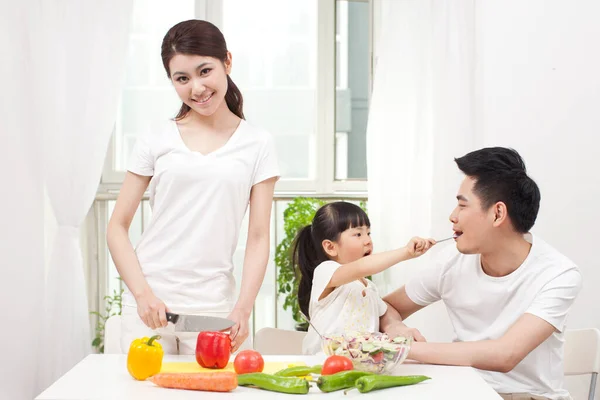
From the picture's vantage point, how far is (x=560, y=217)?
3.40 m

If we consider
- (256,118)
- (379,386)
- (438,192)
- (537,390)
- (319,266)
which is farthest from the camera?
(256,118)

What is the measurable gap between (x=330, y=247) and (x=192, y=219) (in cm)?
63

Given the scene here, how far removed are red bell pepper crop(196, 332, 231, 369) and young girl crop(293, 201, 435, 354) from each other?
1.47ft

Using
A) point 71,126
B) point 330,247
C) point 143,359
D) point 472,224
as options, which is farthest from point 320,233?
point 71,126

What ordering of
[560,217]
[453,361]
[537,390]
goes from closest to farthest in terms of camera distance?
[453,361], [537,390], [560,217]

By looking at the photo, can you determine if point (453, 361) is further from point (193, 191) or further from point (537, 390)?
point (193, 191)

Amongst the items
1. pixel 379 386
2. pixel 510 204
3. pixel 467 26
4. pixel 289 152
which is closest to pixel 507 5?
pixel 467 26

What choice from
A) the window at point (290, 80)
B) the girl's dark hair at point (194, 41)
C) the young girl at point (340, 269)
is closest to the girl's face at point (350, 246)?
the young girl at point (340, 269)

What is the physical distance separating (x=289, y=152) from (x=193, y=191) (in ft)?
6.29

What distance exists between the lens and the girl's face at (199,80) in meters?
2.07

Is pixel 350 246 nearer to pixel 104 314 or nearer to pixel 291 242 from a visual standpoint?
pixel 291 242

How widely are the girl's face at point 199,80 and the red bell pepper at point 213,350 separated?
0.61 meters

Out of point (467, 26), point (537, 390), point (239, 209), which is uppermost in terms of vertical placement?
point (467, 26)

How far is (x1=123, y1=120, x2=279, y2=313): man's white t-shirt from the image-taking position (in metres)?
2.09
